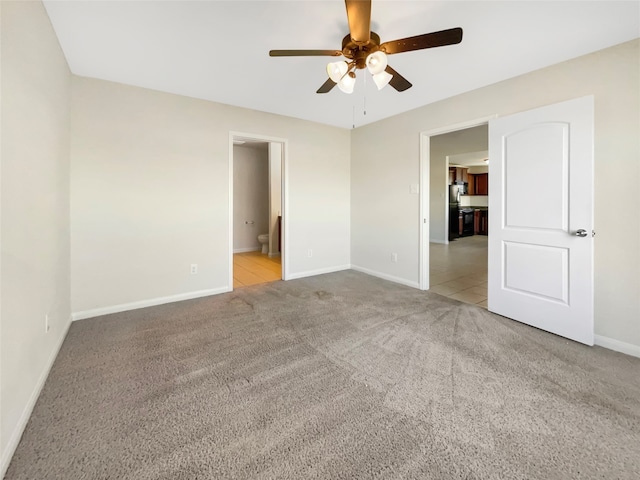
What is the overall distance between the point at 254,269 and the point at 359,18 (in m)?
4.16

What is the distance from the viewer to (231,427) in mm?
1459

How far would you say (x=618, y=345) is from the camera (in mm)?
2268

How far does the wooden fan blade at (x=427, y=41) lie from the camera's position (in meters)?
1.60

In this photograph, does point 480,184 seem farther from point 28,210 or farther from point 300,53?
point 28,210

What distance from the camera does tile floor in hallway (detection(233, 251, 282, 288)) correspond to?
436cm

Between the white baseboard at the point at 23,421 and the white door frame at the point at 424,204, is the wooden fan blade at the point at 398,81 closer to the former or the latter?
the white door frame at the point at 424,204

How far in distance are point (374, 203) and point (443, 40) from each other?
2922 millimetres

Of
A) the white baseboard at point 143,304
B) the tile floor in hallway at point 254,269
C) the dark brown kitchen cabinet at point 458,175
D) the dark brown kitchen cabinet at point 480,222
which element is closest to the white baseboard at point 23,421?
the white baseboard at point 143,304

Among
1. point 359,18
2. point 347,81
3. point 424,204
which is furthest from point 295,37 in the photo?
point 424,204

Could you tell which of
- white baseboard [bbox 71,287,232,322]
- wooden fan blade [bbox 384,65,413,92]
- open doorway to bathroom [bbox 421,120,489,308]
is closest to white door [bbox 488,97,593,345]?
open doorway to bathroom [bbox 421,120,489,308]

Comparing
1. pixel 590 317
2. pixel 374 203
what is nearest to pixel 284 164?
pixel 374 203

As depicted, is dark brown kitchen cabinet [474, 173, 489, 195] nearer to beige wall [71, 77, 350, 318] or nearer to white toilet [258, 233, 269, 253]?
white toilet [258, 233, 269, 253]

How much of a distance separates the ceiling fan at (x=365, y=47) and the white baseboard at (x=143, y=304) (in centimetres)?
280

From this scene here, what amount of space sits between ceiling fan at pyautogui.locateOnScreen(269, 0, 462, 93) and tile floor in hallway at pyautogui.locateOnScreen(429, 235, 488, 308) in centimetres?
268
